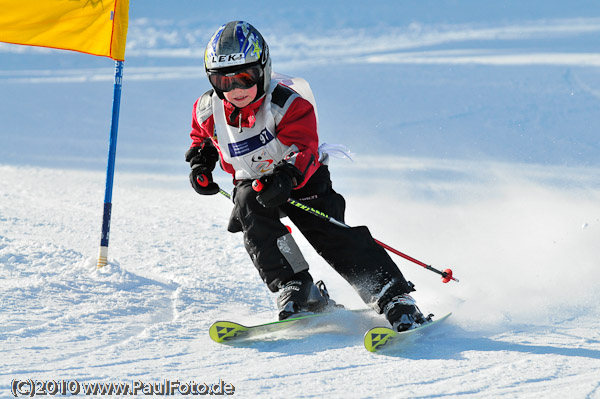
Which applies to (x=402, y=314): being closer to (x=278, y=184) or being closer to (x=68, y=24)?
(x=278, y=184)

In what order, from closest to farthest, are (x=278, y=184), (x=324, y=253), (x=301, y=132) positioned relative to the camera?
1. (x=278, y=184)
2. (x=301, y=132)
3. (x=324, y=253)

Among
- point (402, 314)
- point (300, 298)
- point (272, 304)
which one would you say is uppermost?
point (272, 304)

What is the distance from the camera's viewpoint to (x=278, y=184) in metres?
3.29

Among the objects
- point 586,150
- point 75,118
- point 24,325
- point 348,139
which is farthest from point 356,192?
point 75,118

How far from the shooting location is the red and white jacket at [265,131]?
349cm

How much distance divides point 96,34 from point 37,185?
3.47m

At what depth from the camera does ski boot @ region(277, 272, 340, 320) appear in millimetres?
3486

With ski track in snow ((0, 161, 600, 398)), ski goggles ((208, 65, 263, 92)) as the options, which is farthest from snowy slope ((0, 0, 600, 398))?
ski goggles ((208, 65, 263, 92))

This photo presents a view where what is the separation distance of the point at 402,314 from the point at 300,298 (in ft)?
1.81

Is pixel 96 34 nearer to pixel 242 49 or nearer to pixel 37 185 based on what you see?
pixel 242 49

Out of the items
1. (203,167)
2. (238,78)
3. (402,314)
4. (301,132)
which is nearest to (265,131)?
(301,132)

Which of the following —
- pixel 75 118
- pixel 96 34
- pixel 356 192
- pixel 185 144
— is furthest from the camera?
pixel 75 118

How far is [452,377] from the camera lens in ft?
8.98

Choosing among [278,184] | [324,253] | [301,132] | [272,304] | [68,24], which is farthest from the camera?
[68,24]
